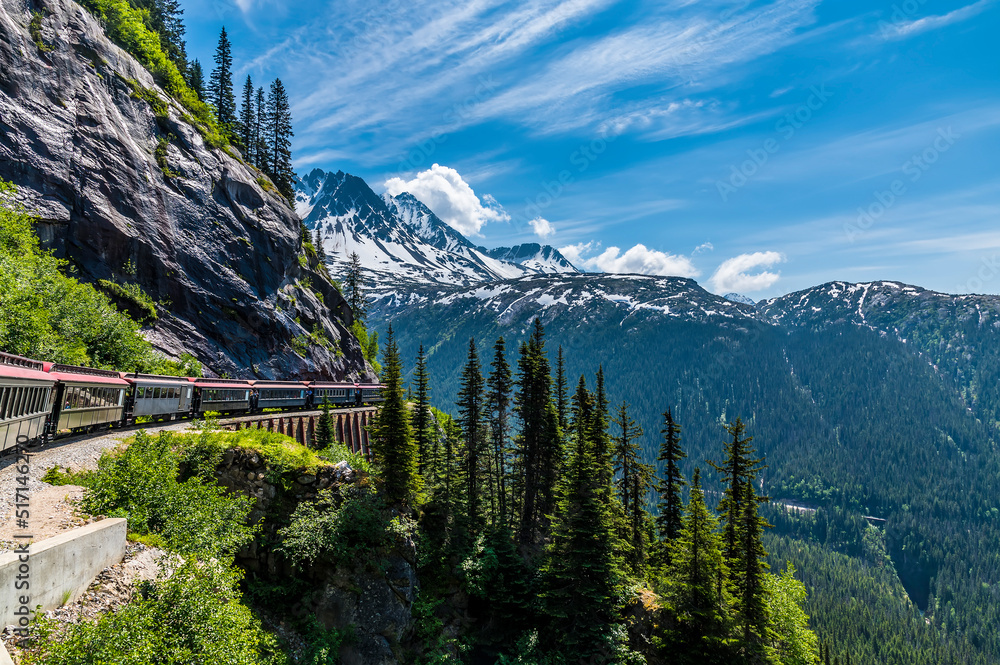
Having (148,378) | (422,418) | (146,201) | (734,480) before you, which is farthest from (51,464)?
(146,201)

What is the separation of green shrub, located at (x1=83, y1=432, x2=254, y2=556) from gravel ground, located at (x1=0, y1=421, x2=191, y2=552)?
1.04 meters

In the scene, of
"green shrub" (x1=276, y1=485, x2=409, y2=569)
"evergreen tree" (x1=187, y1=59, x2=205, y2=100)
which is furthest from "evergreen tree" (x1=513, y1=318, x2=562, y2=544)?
"evergreen tree" (x1=187, y1=59, x2=205, y2=100)

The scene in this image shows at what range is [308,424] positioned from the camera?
43.5m

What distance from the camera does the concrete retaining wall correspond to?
9.53 m

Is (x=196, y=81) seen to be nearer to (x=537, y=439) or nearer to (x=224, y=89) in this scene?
(x=224, y=89)

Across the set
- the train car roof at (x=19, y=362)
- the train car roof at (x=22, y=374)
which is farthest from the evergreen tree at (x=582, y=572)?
the train car roof at (x=19, y=362)

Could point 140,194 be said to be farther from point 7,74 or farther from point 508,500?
point 508,500

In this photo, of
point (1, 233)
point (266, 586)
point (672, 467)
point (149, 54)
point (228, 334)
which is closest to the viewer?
point (266, 586)

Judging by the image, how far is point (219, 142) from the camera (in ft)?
220

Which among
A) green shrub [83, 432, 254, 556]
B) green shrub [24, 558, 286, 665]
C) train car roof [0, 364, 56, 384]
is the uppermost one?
train car roof [0, 364, 56, 384]

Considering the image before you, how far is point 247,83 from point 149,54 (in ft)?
107

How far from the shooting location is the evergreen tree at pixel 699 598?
1219 inches

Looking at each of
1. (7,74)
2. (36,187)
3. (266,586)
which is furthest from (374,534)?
(7,74)

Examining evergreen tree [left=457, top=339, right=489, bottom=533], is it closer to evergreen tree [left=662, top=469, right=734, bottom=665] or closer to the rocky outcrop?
the rocky outcrop
